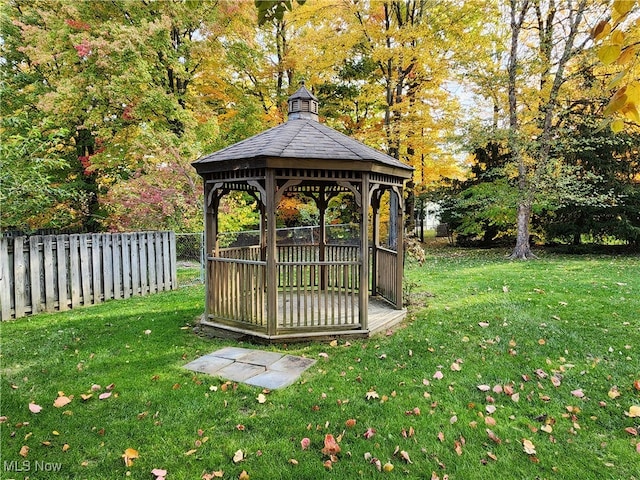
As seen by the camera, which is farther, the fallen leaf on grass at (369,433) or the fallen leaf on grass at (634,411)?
the fallen leaf on grass at (634,411)

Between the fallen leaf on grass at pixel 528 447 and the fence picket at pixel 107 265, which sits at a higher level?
the fence picket at pixel 107 265

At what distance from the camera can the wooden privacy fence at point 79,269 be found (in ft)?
22.1

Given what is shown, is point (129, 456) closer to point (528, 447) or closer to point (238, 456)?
point (238, 456)

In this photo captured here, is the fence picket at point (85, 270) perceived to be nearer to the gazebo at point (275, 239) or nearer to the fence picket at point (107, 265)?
the fence picket at point (107, 265)

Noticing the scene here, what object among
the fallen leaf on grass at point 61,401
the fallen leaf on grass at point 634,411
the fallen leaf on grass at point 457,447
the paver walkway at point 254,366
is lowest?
the fallen leaf on grass at point 457,447

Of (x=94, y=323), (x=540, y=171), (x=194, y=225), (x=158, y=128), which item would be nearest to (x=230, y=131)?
(x=158, y=128)

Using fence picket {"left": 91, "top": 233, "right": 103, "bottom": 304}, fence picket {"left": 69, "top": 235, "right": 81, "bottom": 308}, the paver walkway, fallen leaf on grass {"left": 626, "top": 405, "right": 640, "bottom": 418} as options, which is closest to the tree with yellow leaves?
fallen leaf on grass {"left": 626, "top": 405, "right": 640, "bottom": 418}

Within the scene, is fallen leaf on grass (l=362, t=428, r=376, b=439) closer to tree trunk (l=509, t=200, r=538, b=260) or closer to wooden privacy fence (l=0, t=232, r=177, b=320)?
wooden privacy fence (l=0, t=232, r=177, b=320)

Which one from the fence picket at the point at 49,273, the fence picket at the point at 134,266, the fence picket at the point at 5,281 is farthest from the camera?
the fence picket at the point at 134,266

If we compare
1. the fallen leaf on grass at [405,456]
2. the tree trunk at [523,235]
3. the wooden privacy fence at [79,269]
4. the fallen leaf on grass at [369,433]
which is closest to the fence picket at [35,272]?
the wooden privacy fence at [79,269]

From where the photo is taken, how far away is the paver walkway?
4398 mm

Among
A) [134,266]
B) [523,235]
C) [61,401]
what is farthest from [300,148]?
[523,235]

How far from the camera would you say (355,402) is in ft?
12.7

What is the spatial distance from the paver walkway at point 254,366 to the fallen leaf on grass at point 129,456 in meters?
1.39
